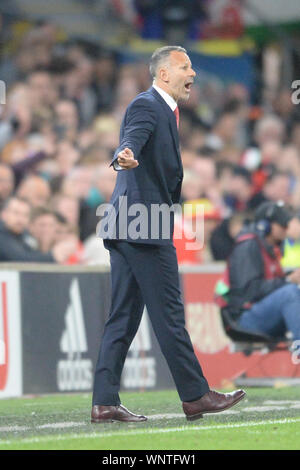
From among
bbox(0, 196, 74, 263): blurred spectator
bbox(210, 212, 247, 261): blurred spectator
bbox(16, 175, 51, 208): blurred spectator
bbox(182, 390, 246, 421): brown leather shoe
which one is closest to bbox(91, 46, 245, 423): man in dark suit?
bbox(182, 390, 246, 421): brown leather shoe

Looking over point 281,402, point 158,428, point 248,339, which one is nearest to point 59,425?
point 158,428

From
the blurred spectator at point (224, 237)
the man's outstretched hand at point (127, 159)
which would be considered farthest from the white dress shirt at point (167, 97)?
the blurred spectator at point (224, 237)

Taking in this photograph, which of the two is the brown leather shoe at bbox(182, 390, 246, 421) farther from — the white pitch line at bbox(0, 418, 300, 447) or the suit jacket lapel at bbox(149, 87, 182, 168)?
the suit jacket lapel at bbox(149, 87, 182, 168)

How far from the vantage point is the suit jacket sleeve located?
7246mm

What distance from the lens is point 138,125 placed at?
738 cm

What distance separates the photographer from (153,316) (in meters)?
7.55

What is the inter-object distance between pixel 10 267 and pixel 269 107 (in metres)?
9.77

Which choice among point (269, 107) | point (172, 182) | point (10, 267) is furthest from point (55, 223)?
point (269, 107)

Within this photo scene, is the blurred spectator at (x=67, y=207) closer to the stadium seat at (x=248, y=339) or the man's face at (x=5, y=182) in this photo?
the man's face at (x=5, y=182)

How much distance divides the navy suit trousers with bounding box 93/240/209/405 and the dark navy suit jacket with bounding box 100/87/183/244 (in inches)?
4.7

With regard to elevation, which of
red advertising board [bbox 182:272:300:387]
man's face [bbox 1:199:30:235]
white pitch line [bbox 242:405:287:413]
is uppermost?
man's face [bbox 1:199:30:235]

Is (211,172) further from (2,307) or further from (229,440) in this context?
(229,440)

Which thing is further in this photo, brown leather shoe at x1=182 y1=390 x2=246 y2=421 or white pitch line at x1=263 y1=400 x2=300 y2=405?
white pitch line at x1=263 y1=400 x2=300 y2=405

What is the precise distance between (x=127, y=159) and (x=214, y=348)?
19.0ft
